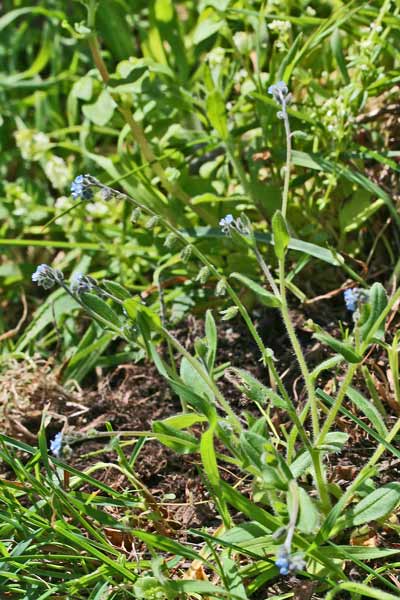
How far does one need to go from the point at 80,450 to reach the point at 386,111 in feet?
4.57

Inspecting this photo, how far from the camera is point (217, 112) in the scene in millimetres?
2617

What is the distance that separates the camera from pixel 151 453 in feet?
7.89

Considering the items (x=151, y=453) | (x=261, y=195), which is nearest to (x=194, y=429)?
(x=151, y=453)

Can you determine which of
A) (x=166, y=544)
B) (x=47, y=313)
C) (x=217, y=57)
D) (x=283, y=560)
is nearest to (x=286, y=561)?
(x=283, y=560)

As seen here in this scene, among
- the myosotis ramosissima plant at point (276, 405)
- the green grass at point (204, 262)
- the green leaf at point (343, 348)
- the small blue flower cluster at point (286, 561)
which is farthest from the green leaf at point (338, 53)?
the small blue flower cluster at point (286, 561)

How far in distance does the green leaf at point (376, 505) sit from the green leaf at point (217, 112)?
1.23 metres

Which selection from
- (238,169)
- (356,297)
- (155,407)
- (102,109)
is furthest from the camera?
(102,109)

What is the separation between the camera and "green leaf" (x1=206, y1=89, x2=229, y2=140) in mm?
2600

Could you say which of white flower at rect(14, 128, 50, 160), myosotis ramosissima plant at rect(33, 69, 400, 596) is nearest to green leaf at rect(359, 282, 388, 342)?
myosotis ramosissima plant at rect(33, 69, 400, 596)

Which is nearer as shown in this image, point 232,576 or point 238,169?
point 232,576

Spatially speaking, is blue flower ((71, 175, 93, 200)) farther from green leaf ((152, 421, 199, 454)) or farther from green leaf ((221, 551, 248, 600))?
green leaf ((221, 551, 248, 600))

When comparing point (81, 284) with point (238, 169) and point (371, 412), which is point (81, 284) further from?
point (238, 169)

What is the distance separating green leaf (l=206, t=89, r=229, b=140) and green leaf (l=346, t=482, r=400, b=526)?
1234mm

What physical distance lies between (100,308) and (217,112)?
831 mm
